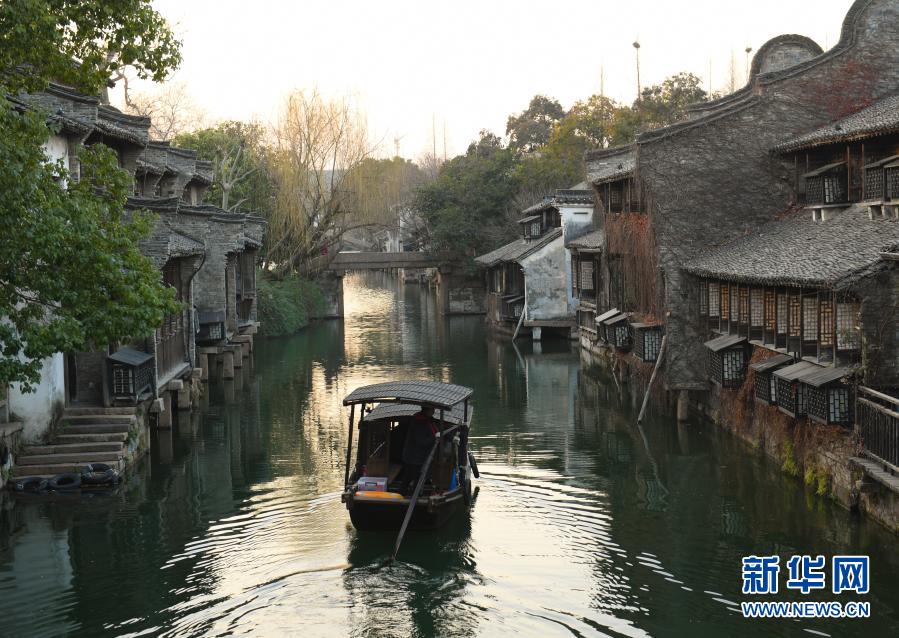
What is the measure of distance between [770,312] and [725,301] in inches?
109

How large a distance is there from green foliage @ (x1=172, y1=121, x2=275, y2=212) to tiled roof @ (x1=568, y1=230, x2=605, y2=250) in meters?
18.3

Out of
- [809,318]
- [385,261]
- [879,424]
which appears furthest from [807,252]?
[385,261]

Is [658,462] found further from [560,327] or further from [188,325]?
[560,327]

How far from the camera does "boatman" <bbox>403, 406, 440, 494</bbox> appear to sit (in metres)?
17.1

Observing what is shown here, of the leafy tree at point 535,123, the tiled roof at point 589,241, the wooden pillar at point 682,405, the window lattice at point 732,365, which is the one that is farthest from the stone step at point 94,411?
the leafy tree at point 535,123

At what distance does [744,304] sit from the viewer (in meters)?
22.7

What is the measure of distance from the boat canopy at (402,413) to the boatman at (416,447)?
669 millimetres

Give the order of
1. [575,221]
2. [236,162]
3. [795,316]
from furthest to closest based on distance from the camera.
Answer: [236,162], [575,221], [795,316]

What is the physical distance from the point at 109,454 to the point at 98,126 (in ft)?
27.9

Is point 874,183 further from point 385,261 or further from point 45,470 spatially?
point 385,261

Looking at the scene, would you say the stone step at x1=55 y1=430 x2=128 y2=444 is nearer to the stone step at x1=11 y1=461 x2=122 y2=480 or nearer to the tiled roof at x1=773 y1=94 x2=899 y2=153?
the stone step at x1=11 y1=461 x2=122 y2=480

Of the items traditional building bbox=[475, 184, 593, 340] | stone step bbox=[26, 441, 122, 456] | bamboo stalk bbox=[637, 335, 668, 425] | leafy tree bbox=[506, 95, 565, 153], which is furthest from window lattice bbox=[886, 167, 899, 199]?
leafy tree bbox=[506, 95, 565, 153]

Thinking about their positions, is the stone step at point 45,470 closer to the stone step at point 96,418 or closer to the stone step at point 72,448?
the stone step at point 72,448

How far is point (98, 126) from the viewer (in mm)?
23938
